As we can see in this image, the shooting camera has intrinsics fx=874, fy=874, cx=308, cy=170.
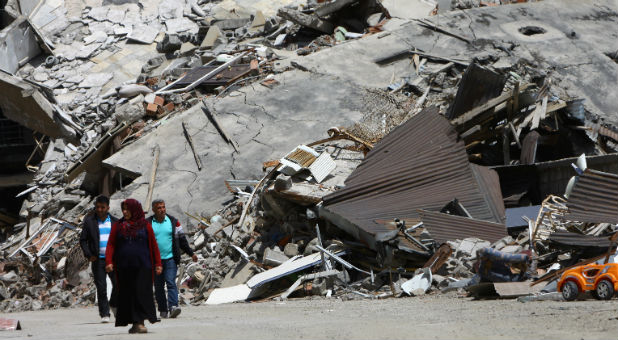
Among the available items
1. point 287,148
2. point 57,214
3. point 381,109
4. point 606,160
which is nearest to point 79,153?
point 57,214

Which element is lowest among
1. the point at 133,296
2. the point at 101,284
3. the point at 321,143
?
the point at 321,143

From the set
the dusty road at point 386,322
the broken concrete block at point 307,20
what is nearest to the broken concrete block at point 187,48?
the broken concrete block at point 307,20

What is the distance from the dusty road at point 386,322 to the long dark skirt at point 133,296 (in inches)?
6.2

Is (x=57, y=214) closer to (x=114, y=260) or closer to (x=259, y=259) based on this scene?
(x=259, y=259)

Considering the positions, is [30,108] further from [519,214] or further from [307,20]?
[519,214]

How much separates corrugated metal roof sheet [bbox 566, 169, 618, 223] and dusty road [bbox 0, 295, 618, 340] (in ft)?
8.65

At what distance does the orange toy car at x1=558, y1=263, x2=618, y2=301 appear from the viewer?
7125mm

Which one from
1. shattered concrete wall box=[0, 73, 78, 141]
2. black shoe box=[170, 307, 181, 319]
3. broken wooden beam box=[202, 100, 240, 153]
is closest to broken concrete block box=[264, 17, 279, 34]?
broken wooden beam box=[202, 100, 240, 153]

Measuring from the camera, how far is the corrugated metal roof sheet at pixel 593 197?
33.8 feet

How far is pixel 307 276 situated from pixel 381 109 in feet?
17.5

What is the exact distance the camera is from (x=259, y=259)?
11531 millimetres

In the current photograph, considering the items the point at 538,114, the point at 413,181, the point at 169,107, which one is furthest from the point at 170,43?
the point at 413,181

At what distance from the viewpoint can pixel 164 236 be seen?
25.5ft

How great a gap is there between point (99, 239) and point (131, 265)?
4.50 ft
